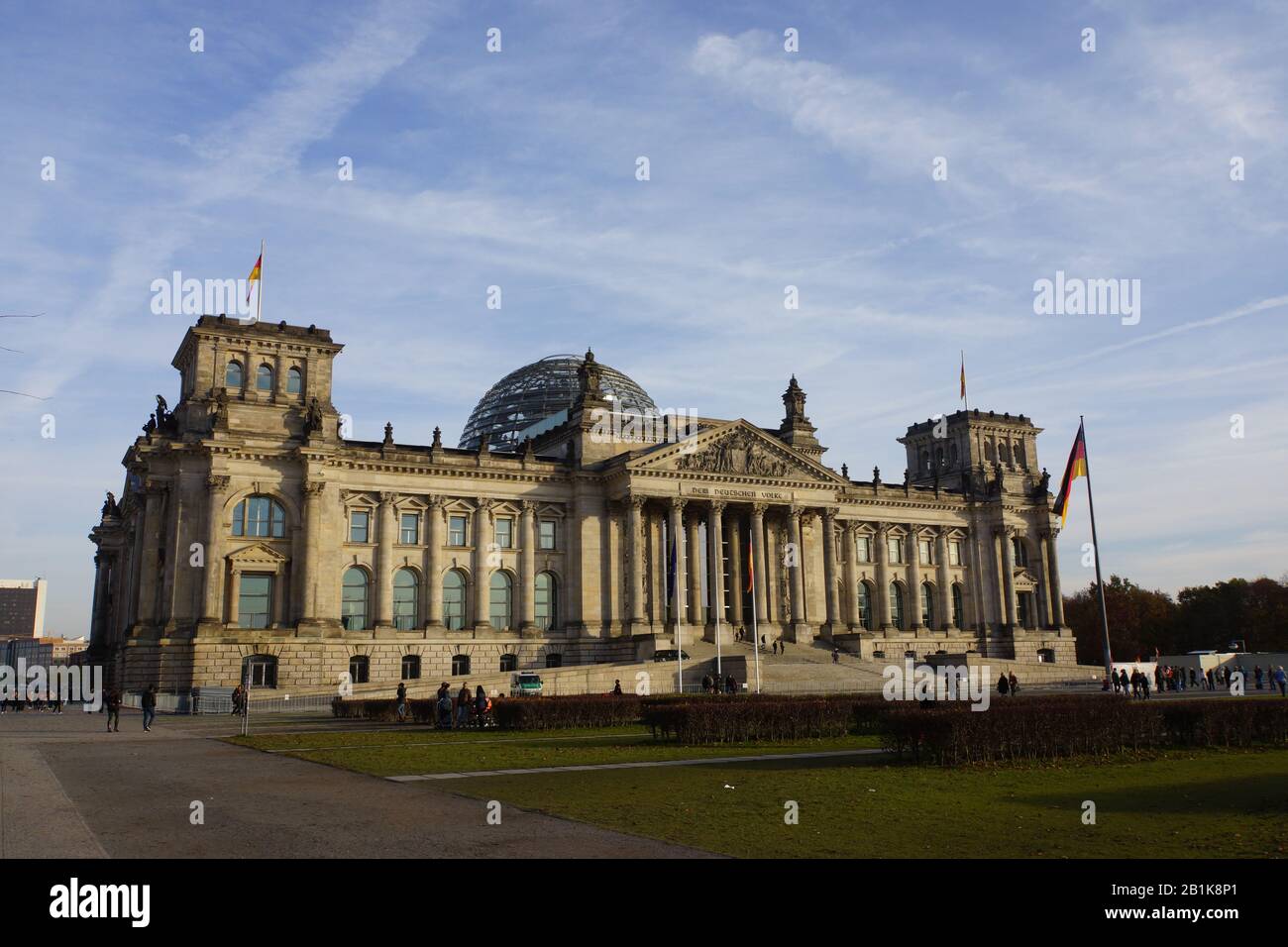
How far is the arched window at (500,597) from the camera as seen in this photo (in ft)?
246

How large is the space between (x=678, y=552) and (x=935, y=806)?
57.7m

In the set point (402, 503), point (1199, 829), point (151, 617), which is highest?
point (402, 503)

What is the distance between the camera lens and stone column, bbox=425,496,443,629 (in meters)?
72.2

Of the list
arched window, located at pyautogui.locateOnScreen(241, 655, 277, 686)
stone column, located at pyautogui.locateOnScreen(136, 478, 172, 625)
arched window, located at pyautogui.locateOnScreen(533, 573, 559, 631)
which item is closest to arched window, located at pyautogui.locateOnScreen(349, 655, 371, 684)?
arched window, located at pyautogui.locateOnScreen(241, 655, 277, 686)

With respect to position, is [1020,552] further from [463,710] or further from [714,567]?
[463,710]

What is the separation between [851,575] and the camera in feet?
287

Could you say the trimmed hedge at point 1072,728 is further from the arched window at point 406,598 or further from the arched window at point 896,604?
the arched window at point 896,604

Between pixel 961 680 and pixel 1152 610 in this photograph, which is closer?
pixel 961 680

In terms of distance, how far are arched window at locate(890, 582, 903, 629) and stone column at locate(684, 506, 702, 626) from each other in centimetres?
2100
